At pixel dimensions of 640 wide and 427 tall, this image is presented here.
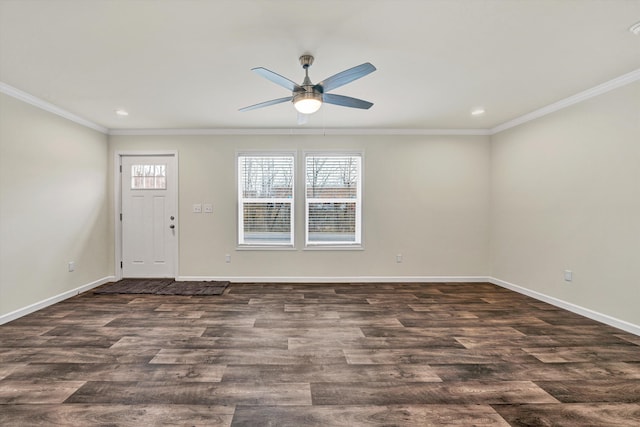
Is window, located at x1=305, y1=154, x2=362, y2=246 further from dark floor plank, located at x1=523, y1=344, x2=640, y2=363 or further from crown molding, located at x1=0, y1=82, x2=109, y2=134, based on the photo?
crown molding, located at x1=0, y1=82, x2=109, y2=134

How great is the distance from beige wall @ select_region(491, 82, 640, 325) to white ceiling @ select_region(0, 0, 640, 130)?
465mm

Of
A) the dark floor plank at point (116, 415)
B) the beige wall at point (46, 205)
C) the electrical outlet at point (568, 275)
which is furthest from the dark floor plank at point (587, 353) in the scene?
the beige wall at point (46, 205)

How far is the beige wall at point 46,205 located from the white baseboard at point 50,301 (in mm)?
53

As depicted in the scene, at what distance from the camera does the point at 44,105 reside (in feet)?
11.7

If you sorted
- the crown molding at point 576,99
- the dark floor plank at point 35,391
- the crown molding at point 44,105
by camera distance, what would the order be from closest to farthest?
the dark floor plank at point 35,391 < the crown molding at point 576,99 < the crown molding at point 44,105

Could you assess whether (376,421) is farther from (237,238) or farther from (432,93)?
(237,238)

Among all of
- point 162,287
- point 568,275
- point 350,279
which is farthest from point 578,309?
point 162,287

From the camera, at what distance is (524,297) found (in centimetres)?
404

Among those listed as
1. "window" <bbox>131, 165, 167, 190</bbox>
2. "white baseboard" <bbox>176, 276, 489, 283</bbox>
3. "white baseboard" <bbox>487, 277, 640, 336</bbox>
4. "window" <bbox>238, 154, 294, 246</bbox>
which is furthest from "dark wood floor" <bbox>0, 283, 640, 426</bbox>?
"window" <bbox>131, 165, 167, 190</bbox>

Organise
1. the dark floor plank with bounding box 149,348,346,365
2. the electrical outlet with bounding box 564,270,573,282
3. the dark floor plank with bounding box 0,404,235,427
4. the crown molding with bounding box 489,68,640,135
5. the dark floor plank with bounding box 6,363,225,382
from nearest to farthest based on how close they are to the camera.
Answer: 1. the dark floor plank with bounding box 0,404,235,427
2. the dark floor plank with bounding box 6,363,225,382
3. the dark floor plank with bounding box 149,348,346,365
4. the crown molding with bounding box 489,68,640,135
5. the electrical outlet with bounding box 564,270,573,282

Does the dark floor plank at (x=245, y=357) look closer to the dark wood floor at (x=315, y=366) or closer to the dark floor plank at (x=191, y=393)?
the dark wood floor at (x=315, y=366)

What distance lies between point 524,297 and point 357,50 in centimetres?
392

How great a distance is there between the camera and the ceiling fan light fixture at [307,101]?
Result: 7.66 ft

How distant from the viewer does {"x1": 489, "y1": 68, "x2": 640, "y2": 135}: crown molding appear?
285 cm
